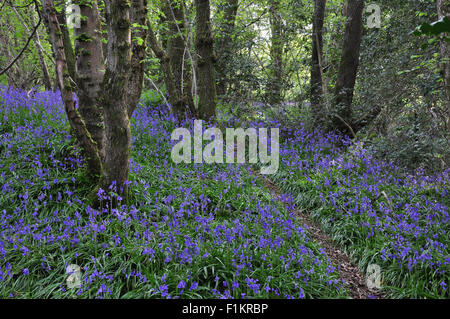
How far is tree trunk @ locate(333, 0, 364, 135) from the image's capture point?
25.1 ft

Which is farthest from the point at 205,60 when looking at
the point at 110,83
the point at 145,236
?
the point at 145,236

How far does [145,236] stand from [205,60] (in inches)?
201

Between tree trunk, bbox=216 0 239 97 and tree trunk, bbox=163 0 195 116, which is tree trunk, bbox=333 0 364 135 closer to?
tree trunk, bbox=216 0 239 97

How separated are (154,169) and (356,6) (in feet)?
21.6

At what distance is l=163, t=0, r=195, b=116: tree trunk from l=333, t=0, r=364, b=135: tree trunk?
387 centimetres

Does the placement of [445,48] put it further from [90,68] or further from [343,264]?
[90,68]

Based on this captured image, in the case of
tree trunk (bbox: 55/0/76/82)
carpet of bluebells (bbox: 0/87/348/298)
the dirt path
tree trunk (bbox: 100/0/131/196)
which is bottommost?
the dirt path

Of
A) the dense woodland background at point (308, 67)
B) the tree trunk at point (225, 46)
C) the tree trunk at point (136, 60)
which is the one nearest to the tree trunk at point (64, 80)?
the dense woodland background at point (308, 67)

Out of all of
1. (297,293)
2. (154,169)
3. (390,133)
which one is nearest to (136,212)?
(154,169)

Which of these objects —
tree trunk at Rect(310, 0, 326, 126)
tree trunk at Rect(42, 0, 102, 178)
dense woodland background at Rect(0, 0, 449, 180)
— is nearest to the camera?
tree trunk at Rect(42, 0, 102, 178)

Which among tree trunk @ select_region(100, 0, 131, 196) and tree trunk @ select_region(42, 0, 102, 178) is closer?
tree trunk @ select_region(100, 0, 131, 196)

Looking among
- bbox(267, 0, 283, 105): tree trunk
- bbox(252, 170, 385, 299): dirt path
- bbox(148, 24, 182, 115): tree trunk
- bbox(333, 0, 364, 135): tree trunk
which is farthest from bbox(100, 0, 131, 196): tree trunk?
bbox(267, 0, 283, 105): tree trunk

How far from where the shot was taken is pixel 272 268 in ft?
10.7

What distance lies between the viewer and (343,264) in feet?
13.0
